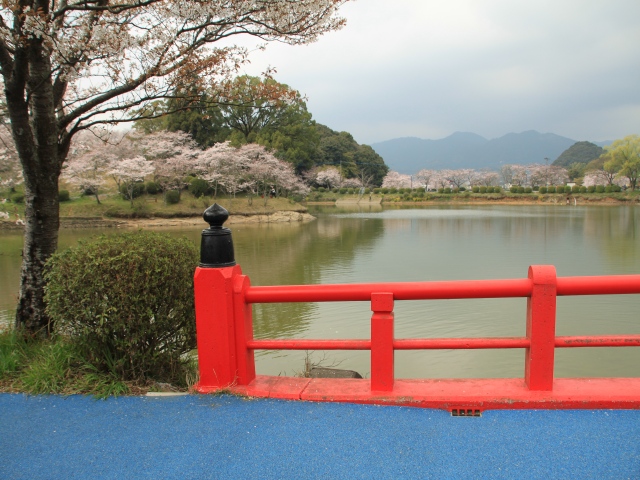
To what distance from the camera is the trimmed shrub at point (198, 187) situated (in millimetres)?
34375

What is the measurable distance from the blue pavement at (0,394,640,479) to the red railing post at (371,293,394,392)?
175 mm

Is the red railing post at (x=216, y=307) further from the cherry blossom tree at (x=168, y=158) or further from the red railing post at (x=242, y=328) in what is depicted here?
the cherry blossom tree at (x=168, y=158)

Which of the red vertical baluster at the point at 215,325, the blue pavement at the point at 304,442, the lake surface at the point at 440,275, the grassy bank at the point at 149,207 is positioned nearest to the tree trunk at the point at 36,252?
the blue pavement at the point at 304,442

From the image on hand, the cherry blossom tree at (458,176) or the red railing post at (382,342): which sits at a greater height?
the cherry blossom tree at (458,176)

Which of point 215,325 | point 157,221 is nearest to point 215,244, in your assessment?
point 215,325

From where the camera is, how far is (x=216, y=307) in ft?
9.82

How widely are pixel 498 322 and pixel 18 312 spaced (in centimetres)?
697

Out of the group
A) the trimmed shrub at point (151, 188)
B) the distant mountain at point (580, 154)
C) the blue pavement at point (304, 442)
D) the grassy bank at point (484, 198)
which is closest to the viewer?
the blue pavement at point (304, 442)

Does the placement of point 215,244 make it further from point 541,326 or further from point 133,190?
point 133,190

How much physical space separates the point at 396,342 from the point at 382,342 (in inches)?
3.7

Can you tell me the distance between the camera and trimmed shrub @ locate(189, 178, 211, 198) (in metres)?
34.4

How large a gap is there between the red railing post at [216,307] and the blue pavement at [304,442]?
0.17 m

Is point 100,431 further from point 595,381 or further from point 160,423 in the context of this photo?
point 595,381

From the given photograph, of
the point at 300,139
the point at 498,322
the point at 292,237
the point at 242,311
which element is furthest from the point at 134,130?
the point at 242,311
